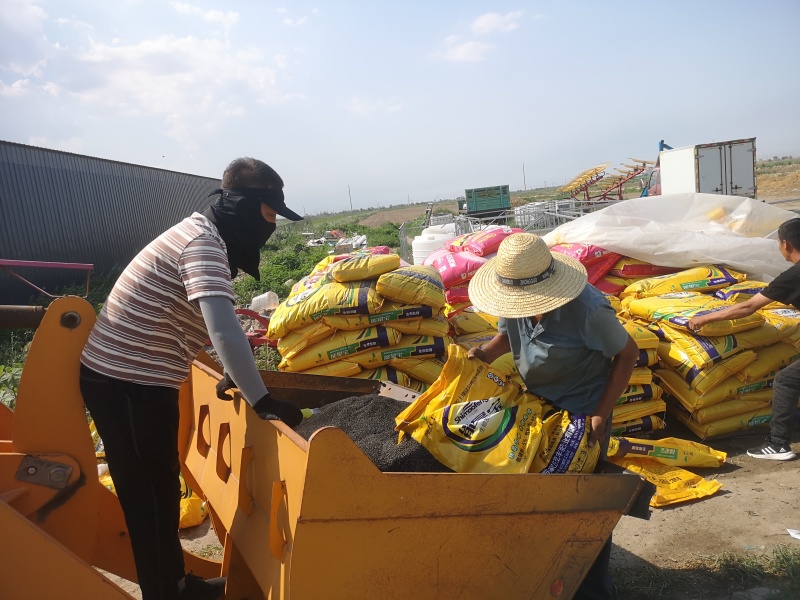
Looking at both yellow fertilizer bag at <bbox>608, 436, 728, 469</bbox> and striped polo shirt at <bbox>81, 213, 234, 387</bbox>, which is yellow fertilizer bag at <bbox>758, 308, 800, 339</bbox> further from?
striped polo shirt at <bbox>81, 213, 234, 387</bbox>

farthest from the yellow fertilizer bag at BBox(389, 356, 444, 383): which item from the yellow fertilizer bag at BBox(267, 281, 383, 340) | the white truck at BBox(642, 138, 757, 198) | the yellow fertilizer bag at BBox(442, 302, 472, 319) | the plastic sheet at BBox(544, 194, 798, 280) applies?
the white truck at BBox(642, 138, 757, 198)

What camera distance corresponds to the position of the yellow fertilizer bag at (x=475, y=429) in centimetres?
219

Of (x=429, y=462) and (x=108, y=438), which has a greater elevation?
(x=108, y=438)

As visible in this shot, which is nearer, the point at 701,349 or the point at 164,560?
the point at 164,560

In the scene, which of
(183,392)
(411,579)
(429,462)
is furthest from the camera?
(183,392)

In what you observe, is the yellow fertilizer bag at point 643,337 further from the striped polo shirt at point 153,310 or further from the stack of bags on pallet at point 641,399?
the striped polo shirt at point 153,310

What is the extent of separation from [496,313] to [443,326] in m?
2.20

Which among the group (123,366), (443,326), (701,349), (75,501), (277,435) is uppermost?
(123,366)

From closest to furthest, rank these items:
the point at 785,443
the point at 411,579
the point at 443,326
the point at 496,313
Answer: the point at 411,579 → the point at 496,313 → the point at 785,443 → the point at 443,326

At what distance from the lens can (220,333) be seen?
1.94 m

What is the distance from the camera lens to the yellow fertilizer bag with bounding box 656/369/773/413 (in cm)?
438

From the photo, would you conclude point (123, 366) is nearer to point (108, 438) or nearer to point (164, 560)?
point (108, 438)

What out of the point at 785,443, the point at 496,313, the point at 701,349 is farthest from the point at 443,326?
the point at 785,443

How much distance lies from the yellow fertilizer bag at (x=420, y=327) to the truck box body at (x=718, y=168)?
409 inches
